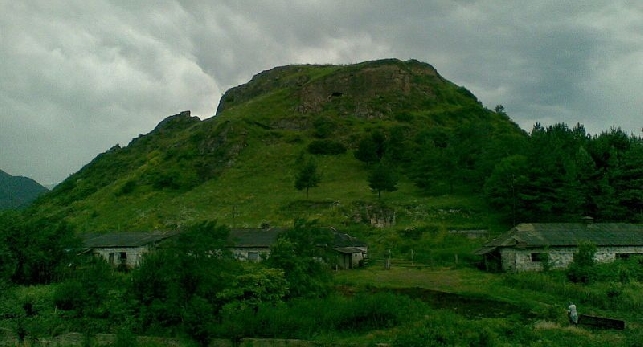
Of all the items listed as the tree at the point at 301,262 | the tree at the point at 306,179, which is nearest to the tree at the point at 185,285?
the tree at the point at 301,262

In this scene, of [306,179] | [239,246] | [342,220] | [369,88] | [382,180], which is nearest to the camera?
[239,246]

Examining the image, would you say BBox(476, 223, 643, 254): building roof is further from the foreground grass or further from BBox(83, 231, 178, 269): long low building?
BBox(83, 231, 178, 269): long low building

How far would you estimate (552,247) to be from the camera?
31.9m

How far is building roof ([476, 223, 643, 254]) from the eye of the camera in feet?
105

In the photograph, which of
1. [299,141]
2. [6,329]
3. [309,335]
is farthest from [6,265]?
[299,141]

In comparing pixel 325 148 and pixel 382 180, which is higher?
pixel 325 148

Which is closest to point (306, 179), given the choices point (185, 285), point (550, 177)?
point (550, 177)

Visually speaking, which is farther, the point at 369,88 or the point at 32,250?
the point at 369,88

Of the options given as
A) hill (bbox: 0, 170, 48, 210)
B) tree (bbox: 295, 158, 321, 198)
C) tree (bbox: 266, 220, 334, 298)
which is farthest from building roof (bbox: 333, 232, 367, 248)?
hill (bbox: 0, 170, 48, 210)

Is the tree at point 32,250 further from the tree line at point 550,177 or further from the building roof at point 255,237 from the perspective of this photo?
the tree line at point 550,177

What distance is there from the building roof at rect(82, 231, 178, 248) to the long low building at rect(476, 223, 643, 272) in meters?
21.3

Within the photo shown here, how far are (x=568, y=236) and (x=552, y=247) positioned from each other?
156 cm

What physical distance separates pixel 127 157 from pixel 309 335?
101 metres

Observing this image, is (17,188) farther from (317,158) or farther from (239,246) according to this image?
(239,246)
